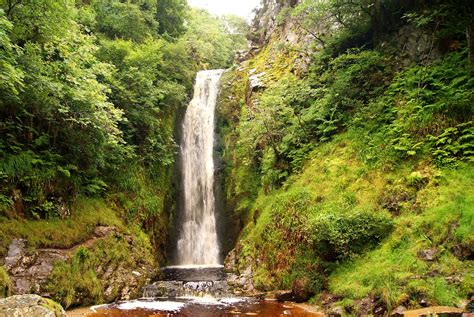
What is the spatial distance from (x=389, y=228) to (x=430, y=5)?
30.3 feet

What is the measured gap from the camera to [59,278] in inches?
368

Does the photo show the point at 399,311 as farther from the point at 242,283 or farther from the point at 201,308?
the point at 242,283

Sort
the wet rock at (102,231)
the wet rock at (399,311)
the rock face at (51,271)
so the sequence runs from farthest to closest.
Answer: the wet rock at (102,231), the rock face at (51,271), the wet rock at (399,311)

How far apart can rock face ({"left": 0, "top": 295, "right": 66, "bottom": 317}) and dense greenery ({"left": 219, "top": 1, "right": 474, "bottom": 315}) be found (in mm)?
6175

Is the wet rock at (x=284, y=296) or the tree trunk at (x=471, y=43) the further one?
the tree trunk at (x=471, y=43)

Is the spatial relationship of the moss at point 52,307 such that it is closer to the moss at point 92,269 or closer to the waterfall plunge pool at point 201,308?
the waterfall plunge pool at point 201,308

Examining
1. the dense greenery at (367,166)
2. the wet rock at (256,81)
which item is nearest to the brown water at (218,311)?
the dense greenery at (367,166)

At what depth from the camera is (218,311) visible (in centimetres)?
900

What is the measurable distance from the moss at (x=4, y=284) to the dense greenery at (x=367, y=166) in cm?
704

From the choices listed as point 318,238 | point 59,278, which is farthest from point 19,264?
point 318,238

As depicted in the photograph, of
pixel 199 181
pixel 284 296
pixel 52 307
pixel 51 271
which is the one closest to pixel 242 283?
pixel 284 296

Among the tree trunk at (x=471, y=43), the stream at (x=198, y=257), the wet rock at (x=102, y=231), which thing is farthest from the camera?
the wet rock at (x=102, y=231)

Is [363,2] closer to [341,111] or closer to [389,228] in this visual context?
[341,111]

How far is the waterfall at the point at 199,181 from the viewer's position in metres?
17.9
